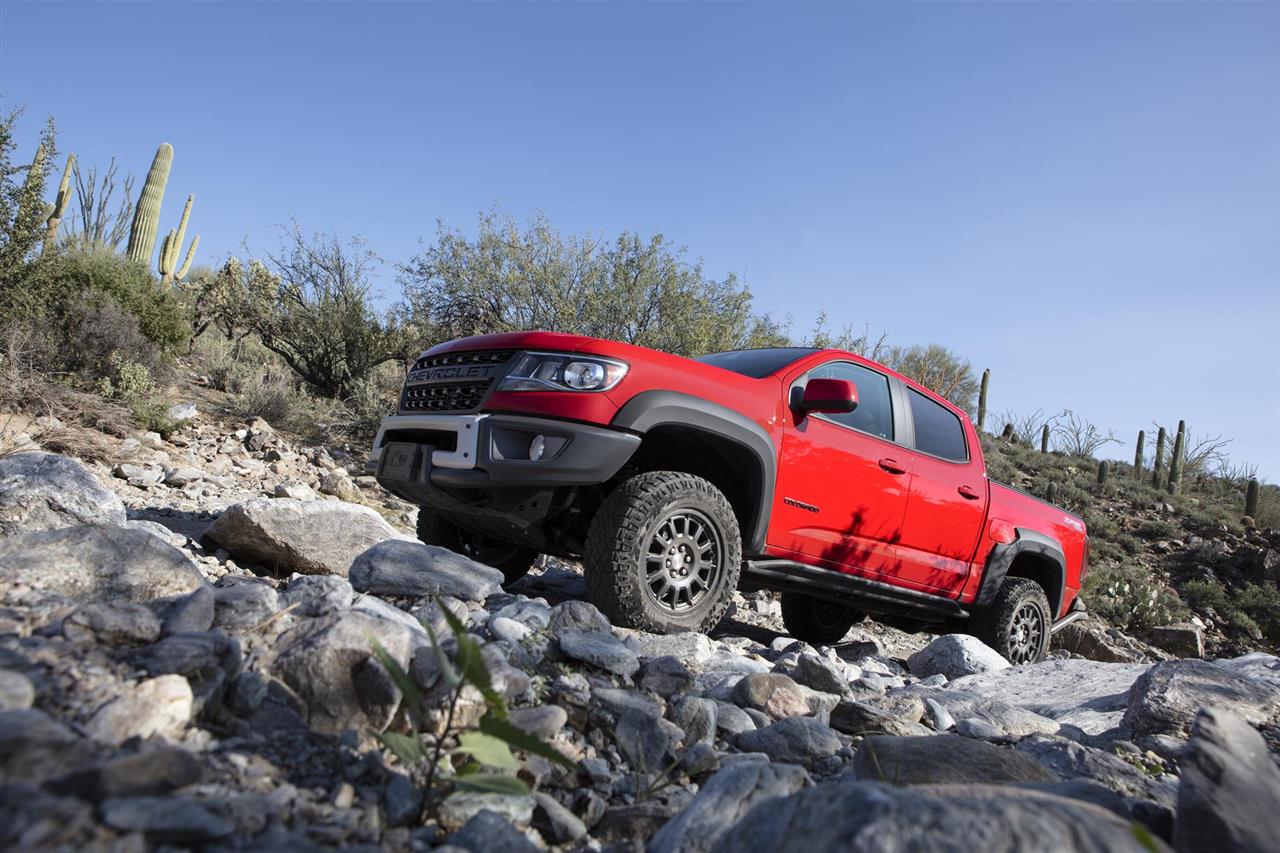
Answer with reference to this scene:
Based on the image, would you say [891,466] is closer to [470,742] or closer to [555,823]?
[555,823]

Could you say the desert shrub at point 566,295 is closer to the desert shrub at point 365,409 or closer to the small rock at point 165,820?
the desert shrub at point 365,409

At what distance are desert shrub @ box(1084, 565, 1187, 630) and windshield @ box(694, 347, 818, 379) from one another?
940 cm

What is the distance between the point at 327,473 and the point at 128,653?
21.8 feet

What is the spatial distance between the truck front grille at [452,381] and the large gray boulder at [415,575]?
30.3 inches

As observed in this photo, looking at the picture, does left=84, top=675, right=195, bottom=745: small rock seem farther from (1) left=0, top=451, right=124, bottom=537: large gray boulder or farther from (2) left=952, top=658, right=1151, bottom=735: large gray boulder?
(2) left=952, top=658, right=1151, bottom=735: large gray boulder

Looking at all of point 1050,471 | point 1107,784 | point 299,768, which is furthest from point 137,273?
point 1050,471

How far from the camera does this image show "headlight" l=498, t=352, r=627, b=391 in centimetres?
386

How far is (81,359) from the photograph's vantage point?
9.47 metres

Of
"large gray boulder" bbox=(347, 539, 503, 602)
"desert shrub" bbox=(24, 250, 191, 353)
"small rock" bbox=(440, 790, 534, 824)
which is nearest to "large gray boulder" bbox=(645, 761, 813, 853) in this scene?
"small rock" bbox=(440, 790, 534, 824)

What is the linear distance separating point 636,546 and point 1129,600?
11541mm

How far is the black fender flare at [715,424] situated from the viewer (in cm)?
389

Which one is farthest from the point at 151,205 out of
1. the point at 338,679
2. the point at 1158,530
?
the point at 1158,530

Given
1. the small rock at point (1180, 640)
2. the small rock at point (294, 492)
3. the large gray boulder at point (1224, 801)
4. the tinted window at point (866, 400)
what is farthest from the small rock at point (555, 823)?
the small rock at point (1180, 640)

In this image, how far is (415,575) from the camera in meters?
3.54
